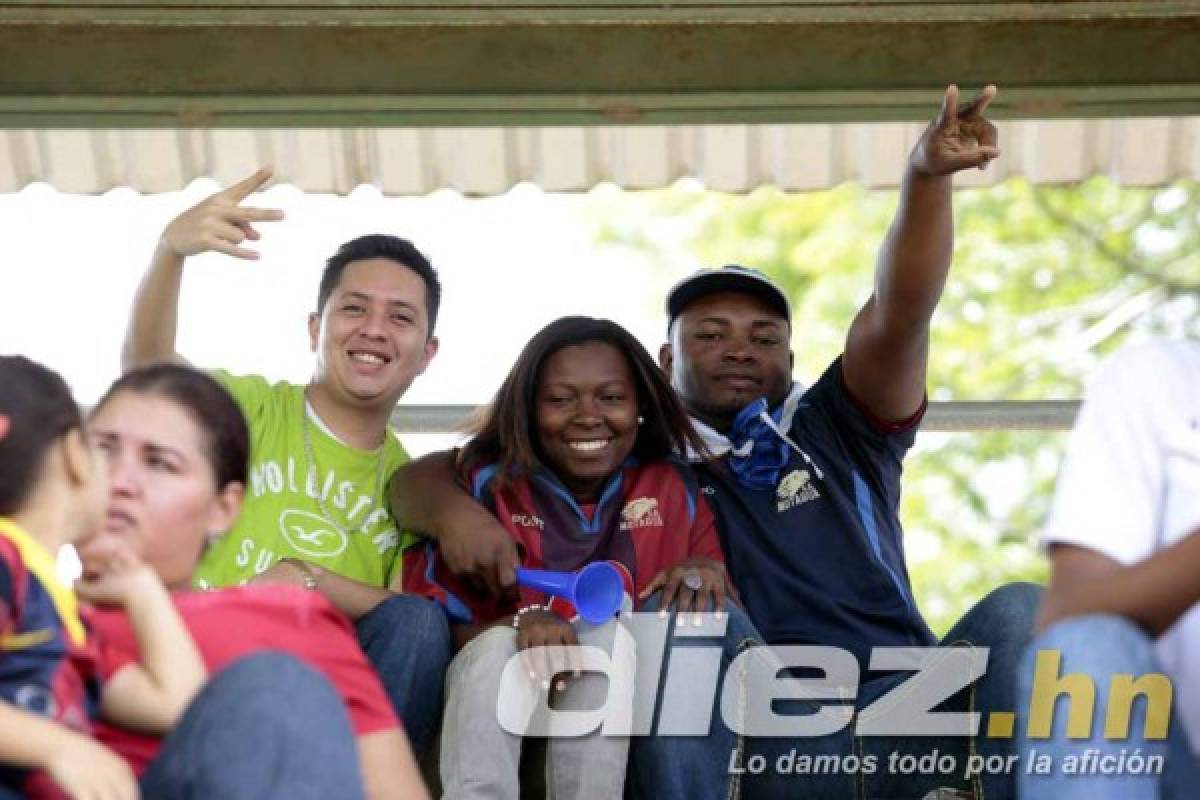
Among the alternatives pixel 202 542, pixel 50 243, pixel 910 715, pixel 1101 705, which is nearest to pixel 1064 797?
pixel 1101 705

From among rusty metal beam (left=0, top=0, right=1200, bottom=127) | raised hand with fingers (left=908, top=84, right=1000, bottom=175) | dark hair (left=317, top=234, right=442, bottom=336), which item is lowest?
dark hair (left=317, top=234, right=442, bottom=336)

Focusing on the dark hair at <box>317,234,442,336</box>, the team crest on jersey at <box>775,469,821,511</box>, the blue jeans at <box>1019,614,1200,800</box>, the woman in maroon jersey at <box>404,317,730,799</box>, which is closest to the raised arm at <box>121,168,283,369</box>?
the dark hair at <box>317,234,442,336</box>

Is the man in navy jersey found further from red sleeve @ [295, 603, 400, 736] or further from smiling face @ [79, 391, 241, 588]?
smiling face @ [79, 391, 241, 588]

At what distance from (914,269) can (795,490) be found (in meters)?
0.51

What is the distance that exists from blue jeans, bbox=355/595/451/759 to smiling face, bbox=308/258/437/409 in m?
0.61

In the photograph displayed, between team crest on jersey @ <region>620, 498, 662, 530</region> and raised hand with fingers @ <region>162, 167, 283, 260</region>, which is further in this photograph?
team crest on jersey @ <region>620, 498, 662, 530</region>

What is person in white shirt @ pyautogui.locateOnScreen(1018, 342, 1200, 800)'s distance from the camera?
273 cm

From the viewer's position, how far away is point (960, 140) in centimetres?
393

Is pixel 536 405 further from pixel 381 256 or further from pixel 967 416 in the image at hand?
pixel 967 416

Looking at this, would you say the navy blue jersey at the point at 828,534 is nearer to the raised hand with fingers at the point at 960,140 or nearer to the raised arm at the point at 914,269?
the raised arm at the point at 914,269

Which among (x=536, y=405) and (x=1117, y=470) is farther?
(x=536, y=405)

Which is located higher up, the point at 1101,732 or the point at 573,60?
the point at 573,60

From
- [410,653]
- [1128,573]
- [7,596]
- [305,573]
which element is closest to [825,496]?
[410,653]

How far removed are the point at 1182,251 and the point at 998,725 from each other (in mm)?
12481
